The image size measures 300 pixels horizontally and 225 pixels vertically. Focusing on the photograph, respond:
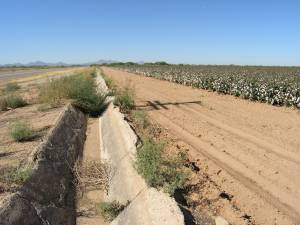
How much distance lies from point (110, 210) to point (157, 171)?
0.97 meters

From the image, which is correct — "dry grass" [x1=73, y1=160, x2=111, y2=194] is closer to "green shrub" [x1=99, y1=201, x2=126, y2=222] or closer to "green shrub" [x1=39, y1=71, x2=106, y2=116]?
"green shrub" [x1=99, y1=201, x2=126, y2=222]

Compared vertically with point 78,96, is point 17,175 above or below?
above

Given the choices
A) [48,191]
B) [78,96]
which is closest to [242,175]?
[48,191]

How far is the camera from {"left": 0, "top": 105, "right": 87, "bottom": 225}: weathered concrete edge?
5900 millimetres

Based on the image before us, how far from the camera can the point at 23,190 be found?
651 centimetres

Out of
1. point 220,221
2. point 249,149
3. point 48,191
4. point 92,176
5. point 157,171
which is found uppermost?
point 157,171

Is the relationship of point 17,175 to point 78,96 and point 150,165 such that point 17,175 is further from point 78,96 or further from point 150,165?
point 78,96

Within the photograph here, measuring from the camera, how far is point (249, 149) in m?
10.1

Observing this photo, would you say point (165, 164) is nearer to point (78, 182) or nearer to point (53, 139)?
point (78, 182)

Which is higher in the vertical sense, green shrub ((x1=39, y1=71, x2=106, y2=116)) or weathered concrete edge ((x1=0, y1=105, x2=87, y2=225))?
weathered concrete edge ((x1=0, y1=105, x2=87, y2=225))

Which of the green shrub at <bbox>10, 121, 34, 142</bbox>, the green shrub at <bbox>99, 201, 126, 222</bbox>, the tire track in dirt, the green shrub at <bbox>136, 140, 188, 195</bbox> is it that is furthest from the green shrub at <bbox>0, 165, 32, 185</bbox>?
the tire track in dirt

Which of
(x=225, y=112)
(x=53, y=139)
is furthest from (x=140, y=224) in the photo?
(x=225, y=112)

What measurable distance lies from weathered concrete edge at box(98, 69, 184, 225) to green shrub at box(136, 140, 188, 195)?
156 millimetres

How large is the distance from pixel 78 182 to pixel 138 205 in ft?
7.56
